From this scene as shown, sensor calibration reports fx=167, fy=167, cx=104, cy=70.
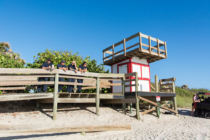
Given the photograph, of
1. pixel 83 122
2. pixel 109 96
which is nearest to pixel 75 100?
pixel 83 122

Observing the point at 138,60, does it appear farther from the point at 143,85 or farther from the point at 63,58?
the point at 63,58

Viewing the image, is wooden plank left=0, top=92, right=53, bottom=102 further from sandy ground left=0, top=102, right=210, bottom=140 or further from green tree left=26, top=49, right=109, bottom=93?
green tree left=26, top=49, right=109, bottom=93

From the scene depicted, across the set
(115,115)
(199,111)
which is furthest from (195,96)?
Answer: (115,115)

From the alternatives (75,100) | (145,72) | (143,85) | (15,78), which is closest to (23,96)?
(15,78)

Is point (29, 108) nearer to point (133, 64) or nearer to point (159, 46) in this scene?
point (133, 64)

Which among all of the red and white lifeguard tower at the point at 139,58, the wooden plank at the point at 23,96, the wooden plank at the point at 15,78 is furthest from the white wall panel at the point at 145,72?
the wooden plank at the point at 15,78

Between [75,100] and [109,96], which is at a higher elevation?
[109,96]

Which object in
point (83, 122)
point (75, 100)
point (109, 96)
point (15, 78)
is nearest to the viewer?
point (15, 78)

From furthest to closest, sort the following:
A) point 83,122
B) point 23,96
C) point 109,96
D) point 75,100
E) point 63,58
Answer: point 63,58 → point 109,96 → point 75,100 → point 83,122 → point 23,96

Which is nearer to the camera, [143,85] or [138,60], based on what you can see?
[143,85]

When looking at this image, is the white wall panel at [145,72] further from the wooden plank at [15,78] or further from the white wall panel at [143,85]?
the wooden plank at [15,78]

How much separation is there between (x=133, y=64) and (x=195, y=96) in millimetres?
5733

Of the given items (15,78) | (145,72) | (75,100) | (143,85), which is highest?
(145,72)

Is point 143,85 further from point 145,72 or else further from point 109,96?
point 109,96
